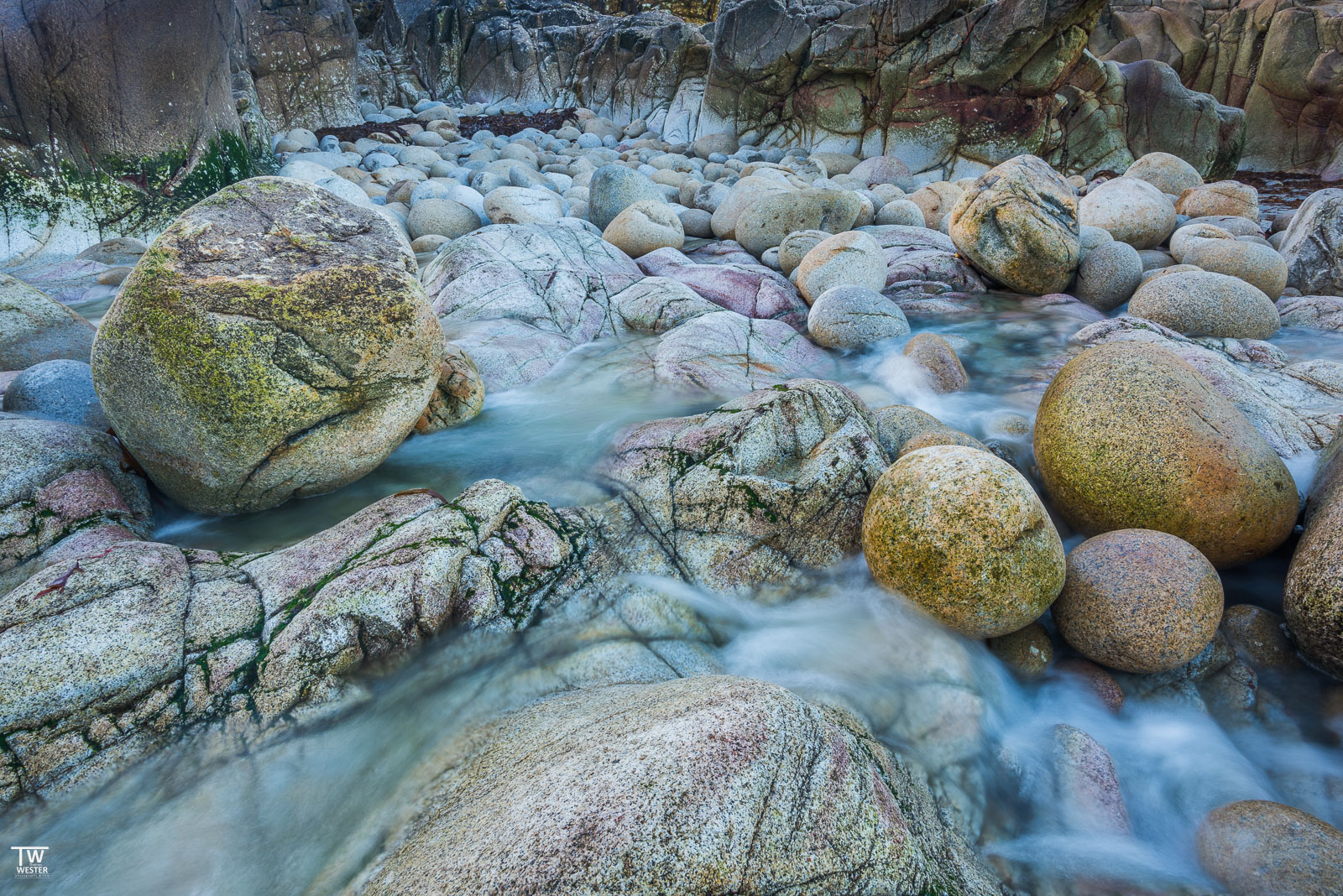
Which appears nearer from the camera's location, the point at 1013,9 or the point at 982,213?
the point at 982,213

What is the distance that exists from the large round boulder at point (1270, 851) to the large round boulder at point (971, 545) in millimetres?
883

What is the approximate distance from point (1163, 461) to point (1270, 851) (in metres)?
1.77

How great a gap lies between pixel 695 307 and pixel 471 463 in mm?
3178

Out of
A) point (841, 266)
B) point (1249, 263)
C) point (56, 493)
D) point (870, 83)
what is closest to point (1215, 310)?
point (1249, 263)

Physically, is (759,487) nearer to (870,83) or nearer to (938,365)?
(938,365)

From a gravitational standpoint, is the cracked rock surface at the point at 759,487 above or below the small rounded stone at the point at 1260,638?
above

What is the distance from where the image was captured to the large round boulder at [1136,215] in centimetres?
851

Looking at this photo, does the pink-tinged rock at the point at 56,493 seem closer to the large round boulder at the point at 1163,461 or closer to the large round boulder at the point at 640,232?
the large round boulder at the point at 1163,461

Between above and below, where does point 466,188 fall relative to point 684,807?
above

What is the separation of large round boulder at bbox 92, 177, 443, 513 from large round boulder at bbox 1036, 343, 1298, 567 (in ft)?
12.1

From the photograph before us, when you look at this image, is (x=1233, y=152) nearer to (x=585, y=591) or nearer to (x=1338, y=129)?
(x=1338, y=129)

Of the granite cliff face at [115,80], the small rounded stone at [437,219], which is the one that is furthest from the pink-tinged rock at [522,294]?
the granite cliff face at [115,80]

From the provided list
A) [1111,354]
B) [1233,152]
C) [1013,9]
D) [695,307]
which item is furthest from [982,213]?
[1233,152]

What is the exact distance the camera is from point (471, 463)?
14.1 feet
